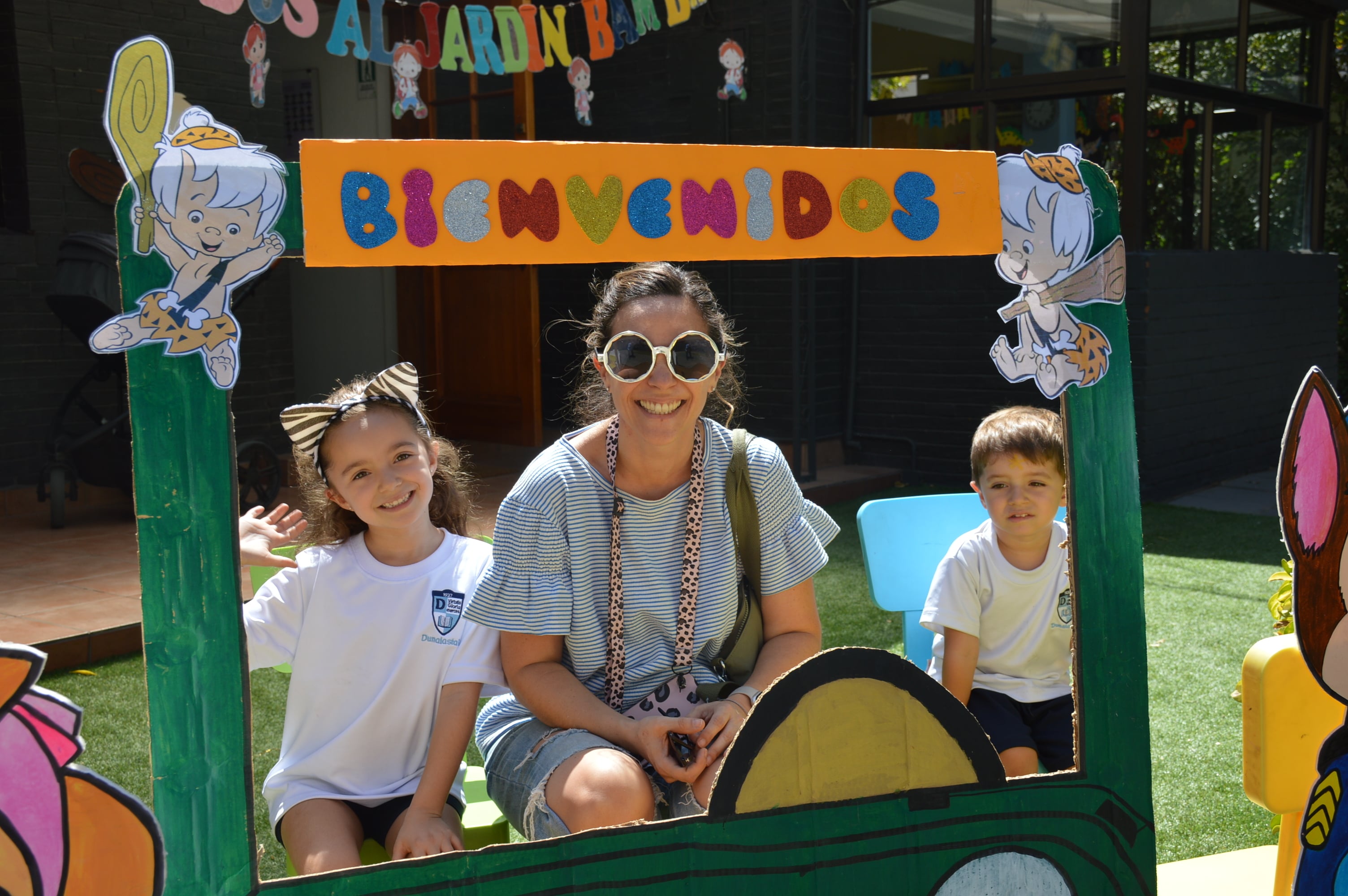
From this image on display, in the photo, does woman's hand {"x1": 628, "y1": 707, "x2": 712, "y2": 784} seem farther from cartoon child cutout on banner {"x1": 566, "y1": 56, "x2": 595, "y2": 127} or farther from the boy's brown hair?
cartoon child cutout on banner {"x1": 566, "y1": 56, "x2": 595, "y2": 127}

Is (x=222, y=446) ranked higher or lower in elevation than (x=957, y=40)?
lower

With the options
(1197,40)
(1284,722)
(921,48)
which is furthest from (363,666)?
(1197,40)

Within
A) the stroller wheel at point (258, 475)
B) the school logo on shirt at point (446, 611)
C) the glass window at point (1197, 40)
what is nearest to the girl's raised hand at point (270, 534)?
the school logo on shirt at point (446, 611)

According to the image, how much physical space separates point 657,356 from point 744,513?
14.1 inches

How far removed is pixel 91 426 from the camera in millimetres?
6230

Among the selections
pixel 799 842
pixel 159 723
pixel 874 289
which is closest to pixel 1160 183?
pixel 874 289

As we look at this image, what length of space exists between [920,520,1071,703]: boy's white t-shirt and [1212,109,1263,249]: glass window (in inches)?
235

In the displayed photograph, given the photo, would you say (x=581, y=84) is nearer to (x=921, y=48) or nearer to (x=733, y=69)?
(x=733, y=69)

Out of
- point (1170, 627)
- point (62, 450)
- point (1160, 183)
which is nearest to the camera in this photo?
point (1170, 627)

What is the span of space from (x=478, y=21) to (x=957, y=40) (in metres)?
3.09

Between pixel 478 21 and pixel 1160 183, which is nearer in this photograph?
pixel 478 21

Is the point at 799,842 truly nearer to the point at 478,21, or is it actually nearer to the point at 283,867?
the point at 283,867

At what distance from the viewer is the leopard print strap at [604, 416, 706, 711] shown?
2037 millimetres

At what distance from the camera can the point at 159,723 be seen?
4.49 feet
